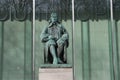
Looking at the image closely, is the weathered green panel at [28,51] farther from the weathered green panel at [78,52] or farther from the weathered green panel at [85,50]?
the weathered green panel at [85,50]

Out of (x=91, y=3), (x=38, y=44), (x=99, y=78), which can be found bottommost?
(x=99, y=78)

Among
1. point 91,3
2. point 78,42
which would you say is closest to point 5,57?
point 78,42

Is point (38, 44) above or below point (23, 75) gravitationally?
above

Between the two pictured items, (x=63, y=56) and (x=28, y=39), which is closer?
(x=63, y=56)

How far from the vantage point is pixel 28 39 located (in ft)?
47.8

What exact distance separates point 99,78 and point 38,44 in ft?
7.16

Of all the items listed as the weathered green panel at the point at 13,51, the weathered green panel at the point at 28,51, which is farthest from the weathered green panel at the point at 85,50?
the weathered green panel at the point at 13,51

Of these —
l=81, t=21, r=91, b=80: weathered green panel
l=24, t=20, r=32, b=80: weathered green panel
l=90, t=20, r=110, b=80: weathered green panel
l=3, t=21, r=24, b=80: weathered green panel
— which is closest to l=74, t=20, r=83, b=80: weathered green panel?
l=81, t=21, r=91, b=80: weathered green panel

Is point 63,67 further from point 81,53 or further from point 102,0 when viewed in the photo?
point 102,0

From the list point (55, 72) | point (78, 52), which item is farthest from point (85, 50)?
point (55, 72)

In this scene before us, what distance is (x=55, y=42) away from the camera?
1291cm

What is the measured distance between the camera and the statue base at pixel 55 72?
12.4 meters

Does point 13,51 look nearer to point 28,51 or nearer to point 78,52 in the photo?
point 28,51

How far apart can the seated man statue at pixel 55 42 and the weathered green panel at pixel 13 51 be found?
167cm
